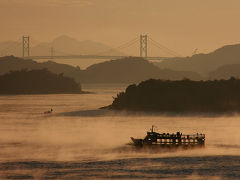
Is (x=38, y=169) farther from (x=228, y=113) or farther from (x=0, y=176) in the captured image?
(x=228, y=113)

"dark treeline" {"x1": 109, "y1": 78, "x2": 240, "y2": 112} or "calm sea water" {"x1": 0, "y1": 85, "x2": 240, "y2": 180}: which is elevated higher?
"dark treeline" {"x1": 109, "y1": 78, "x2": 240, "y2": 112}

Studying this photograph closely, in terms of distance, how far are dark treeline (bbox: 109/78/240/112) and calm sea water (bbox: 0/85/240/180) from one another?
98.8 feet

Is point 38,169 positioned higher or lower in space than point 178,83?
lower

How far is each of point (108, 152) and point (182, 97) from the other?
297 feet

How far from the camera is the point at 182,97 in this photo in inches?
7185

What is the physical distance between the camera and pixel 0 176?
7438 centimetres

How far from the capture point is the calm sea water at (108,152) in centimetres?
7694

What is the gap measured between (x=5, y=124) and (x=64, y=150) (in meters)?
46.7

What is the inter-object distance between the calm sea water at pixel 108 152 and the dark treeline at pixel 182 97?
1185 inches

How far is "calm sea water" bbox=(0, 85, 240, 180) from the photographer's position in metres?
76.9

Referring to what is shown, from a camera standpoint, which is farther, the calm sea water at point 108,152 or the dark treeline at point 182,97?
the dark treeline at point 182,97

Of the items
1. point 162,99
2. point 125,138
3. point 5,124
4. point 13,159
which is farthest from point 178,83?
point 13,159

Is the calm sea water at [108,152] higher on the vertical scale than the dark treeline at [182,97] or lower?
lower

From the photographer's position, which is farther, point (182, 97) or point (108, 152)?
point (182, 97)
